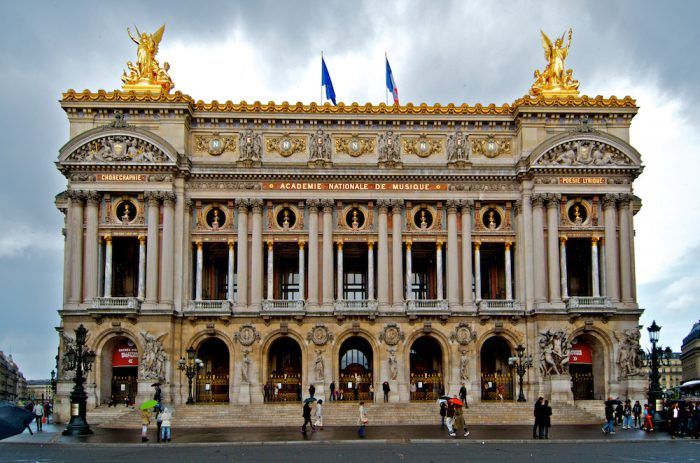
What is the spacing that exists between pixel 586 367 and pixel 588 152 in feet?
51.0

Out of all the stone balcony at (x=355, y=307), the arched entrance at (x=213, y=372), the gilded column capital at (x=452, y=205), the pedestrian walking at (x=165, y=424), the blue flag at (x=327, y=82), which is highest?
the blue flag at (x=327, y=82)

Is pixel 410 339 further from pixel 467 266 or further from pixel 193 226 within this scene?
pixel 193 226

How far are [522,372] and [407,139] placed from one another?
63.1 ft

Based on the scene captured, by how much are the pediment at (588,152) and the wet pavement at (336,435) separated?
2130 centimetres

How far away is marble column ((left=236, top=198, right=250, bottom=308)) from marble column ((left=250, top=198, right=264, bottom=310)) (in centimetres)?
43

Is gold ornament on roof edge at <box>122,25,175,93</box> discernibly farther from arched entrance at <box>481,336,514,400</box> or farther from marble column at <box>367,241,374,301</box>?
arched entrance at <box>481,336,514,400</box>

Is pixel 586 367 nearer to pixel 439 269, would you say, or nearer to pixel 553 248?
pixel 553 248

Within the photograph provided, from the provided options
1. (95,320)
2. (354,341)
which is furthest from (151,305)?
(354,341)

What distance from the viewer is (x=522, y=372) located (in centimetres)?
6469

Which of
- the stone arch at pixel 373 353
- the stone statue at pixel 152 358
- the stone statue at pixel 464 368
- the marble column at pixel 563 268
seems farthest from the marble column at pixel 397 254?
the stone statue at pixel 152 358

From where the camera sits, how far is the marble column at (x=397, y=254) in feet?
232

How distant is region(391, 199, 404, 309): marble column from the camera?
70562 millimetres

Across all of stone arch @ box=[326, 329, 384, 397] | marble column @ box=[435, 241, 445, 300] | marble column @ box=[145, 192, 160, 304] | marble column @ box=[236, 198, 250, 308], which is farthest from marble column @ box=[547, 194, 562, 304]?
marble column @ box=[145, 192, 160, 304]

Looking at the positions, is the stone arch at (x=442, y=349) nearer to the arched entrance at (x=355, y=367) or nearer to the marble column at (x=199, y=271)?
the arched entrance at (x=355, y=367)
